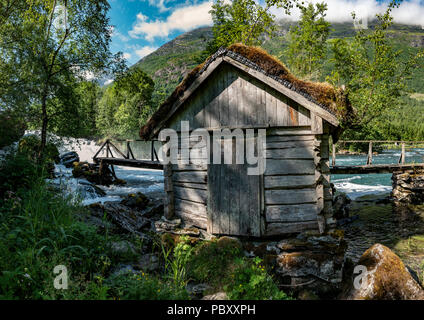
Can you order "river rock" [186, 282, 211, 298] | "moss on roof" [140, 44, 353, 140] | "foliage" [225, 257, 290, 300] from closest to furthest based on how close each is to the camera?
1. "foliage" [225, 257, 290, 300]
2. "river rock" [186, 282, 211, 298]
3. "moss on roof" [140, 44, 353, 140]

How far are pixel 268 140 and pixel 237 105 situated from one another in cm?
114

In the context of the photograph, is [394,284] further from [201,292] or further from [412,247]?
[412,247]

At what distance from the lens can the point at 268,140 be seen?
5.48 metres

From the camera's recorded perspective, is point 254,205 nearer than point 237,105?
Yes

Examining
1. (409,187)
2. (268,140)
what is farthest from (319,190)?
(409,187)

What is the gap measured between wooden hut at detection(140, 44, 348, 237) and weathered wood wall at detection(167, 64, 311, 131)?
22 millimetres

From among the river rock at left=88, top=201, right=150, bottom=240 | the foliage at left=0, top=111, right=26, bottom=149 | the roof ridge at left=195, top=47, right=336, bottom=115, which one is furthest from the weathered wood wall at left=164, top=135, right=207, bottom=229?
the foliage at left=0, top=111, right=26, bottom=149

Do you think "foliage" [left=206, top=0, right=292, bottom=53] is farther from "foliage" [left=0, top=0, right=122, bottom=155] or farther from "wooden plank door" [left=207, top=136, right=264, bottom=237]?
"wooden plank door" [left=207, top=136, right=264, bottom=237]

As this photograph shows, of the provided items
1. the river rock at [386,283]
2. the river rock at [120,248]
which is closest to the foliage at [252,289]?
the river rock at [386,283]

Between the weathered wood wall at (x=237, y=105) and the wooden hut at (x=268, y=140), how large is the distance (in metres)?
0.02

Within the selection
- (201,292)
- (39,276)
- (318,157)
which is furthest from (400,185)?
(39,276)

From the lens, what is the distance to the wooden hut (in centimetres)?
517

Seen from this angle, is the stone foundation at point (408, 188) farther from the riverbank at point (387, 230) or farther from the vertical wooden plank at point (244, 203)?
the vertical wooden plank at point (244, 203)

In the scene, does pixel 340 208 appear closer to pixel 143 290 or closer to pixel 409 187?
pixel 409 187
